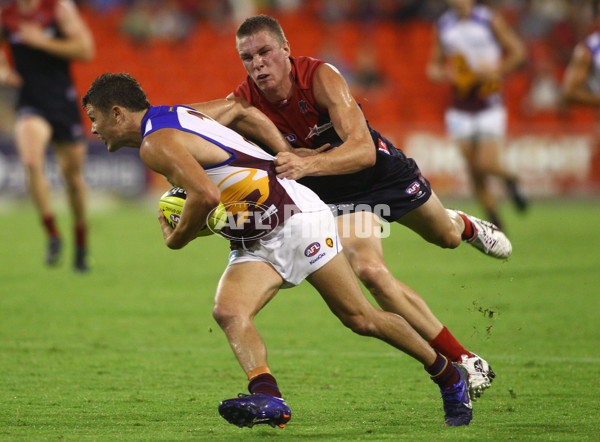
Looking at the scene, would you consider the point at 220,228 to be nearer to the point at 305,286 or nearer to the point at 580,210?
the point at 305,286

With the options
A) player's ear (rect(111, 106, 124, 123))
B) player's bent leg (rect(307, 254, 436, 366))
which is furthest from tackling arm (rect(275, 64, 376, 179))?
player's ear (rect(111, 106, 124, 123))

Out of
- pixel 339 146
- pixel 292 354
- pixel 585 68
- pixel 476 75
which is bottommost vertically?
pixel 292 354

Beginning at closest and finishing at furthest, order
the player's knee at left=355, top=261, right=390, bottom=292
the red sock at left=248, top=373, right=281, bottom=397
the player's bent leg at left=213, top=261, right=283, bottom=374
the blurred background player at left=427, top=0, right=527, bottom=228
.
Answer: the red sock at left=248, top=373, right=281, bottom=397 → the player's bent leg at left=213, top=261, right=283, bottom=374 → the player's knee at left=355, top=261, right=390, bottom=292 → the blurred background player at left=427, top=0, right=527, bottom=228

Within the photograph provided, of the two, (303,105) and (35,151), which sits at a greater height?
(35,151)

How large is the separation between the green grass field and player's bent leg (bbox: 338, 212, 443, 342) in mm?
389

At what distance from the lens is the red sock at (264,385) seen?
12.3 ft

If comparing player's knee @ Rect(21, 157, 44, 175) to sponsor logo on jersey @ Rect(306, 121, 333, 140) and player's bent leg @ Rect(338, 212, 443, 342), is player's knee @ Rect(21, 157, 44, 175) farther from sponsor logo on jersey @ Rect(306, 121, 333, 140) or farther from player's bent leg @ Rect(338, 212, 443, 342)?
player's bent leg @ Rect(338, 212, 443, 342)

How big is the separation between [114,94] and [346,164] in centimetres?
113

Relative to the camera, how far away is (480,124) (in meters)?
11.0

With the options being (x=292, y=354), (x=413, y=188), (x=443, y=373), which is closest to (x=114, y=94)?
(x=413, y=188)

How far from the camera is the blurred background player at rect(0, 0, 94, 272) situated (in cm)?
901

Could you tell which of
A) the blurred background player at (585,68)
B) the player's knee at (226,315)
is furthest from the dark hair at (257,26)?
the blurred background player at (585,68)

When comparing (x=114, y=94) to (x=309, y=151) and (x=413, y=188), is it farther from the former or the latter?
(x=413, y=188)

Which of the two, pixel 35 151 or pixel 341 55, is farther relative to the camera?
pixel 341 55
